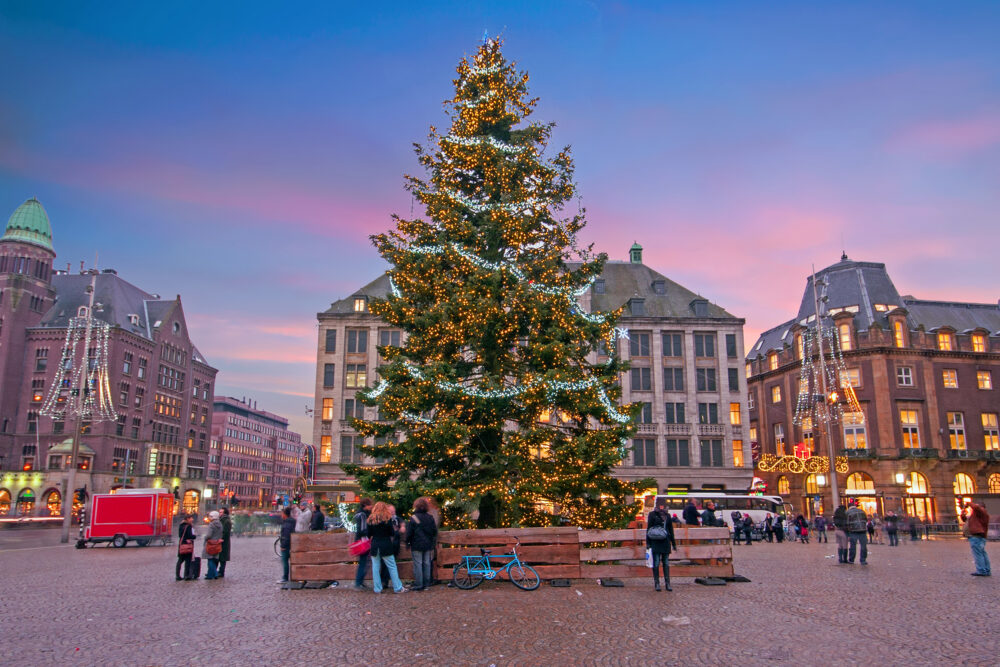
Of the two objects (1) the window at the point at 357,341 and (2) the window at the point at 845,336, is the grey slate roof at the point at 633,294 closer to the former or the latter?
(1) the window at the point at 357,341

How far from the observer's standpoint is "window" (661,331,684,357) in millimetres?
61269

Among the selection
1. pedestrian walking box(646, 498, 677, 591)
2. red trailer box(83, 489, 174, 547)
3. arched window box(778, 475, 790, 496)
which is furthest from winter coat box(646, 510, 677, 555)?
arched window box(778, 475, 790, 496)

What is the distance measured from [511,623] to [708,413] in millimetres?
51520

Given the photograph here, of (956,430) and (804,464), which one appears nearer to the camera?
(804,464)

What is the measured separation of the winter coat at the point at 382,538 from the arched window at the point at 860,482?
58.4m

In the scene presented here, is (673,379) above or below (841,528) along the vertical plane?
above

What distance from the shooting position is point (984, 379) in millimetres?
65438

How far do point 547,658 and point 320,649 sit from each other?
3.11 metres

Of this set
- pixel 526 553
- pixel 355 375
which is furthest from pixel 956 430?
pixel 526 553

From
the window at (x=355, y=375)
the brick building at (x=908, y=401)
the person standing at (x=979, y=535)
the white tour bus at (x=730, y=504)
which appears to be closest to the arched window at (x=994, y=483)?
the brick building at (x=908, y=401)

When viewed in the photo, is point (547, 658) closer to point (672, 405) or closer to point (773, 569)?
point (773, 569)

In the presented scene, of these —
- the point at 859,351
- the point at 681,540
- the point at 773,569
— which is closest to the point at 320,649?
the point at 681,540

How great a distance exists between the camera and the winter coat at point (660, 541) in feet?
49.9

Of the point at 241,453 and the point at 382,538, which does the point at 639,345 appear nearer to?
the point at 382,538
